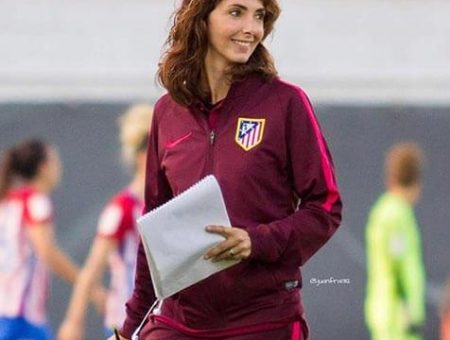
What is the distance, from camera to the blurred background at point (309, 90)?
9180 millimetres

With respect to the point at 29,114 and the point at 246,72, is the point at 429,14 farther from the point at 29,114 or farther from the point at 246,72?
the point at 246,72

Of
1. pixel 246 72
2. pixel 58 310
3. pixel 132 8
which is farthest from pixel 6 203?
pixel 246 72

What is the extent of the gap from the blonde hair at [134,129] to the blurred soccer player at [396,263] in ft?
4.58

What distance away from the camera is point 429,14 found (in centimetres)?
1021

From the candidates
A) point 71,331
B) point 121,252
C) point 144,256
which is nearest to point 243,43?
point 144,256

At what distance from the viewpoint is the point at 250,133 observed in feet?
12.4

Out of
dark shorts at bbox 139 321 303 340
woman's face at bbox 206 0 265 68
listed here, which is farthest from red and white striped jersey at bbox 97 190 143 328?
woman's face at bbox 206 0 265 68

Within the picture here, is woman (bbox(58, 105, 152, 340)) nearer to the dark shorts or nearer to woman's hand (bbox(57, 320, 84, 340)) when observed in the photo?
woman's hand (bbox(57, 320, 84, 340))

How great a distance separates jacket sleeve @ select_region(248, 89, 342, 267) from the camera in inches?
147

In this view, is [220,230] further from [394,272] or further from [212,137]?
[394,272]

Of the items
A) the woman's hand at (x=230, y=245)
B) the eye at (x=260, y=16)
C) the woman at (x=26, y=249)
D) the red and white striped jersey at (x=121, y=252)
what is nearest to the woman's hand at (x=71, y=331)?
the woman at (x=26, y=249)

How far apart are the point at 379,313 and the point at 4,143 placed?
7.52ft

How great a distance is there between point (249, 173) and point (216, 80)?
29 centimetres

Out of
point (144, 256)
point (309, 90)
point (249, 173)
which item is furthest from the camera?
point (309, 90)
